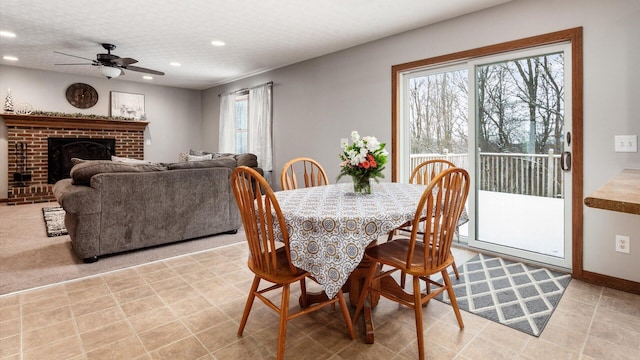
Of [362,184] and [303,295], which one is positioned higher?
[362,184]

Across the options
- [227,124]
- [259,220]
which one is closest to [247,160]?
[227,124]

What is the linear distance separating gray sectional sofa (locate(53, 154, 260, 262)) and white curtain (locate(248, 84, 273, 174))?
1.69 m

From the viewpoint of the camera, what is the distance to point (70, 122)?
6.30 meters

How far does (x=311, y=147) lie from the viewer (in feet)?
16.4

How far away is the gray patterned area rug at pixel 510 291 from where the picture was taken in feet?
6.80

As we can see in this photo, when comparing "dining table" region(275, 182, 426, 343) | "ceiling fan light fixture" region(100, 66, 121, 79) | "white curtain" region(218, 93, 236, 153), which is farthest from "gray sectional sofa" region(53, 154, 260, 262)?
"white curtain" region(218, 93, 236, 153)

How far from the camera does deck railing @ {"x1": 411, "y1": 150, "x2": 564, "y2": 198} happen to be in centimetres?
311

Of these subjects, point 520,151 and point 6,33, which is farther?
point 6,33

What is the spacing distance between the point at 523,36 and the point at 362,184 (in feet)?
6.88

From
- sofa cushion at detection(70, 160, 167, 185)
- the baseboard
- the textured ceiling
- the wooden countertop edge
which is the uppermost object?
the textured ceiling

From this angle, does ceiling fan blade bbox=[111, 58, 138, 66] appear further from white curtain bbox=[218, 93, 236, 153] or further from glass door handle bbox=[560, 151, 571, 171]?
glass door handle bbox=[560, 151, 571, 171]

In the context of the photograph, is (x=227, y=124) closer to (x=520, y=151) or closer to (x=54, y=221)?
(x=54, y=221)

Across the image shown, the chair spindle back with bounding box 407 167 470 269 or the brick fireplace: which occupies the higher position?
the brick fireplace

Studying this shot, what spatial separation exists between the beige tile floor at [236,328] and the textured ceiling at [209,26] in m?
2.52
